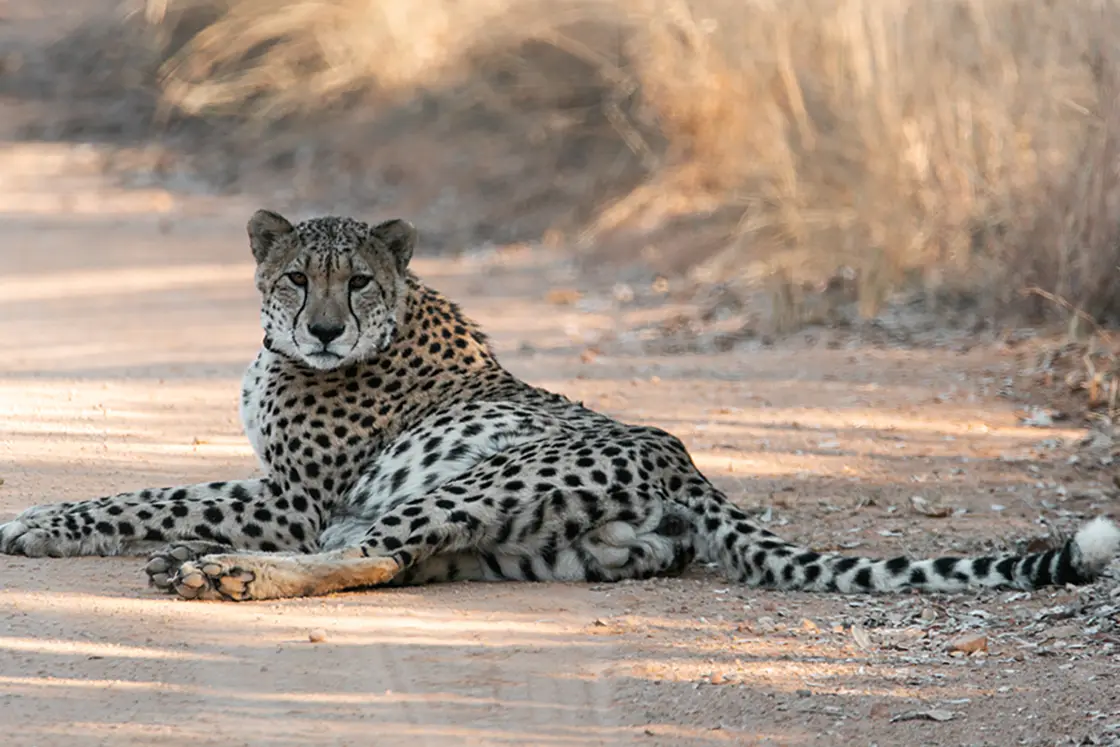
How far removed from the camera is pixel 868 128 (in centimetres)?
1029

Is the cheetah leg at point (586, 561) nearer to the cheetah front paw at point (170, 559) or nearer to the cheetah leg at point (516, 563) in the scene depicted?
the cheetah leg at point (516, 563)

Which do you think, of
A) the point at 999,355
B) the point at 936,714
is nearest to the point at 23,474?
the point at 936,714

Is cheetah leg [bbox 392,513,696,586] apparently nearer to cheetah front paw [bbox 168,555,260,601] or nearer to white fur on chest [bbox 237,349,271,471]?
cheetah front paw [bbox 168,555,260,601]

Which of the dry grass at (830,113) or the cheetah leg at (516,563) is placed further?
the dry grass at (830,113)

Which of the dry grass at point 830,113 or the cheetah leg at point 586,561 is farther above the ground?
the dry grass at point 830,113

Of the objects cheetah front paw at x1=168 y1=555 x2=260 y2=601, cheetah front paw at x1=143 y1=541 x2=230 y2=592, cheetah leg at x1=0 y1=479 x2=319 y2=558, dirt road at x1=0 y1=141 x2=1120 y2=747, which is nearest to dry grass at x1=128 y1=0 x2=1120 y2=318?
dirt road at x1=0 y1=141 x2=1120 y2=747

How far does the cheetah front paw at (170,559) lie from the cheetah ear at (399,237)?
1232 millimetres

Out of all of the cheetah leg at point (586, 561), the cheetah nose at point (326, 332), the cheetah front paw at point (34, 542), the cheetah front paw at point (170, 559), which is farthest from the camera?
the cheetah nose at point (326, 332)

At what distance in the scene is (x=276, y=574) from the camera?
4.72m

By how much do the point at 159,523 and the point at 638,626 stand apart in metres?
1.57

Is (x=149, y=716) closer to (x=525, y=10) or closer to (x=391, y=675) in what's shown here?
(x=391, y=675)

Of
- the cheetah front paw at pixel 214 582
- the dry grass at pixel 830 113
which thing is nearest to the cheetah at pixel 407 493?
the cheetah front paw at pixel 214 582

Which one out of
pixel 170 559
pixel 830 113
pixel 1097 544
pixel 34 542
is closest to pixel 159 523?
pixel 34 542

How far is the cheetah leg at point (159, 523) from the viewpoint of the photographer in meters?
5.20
